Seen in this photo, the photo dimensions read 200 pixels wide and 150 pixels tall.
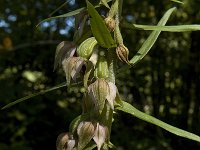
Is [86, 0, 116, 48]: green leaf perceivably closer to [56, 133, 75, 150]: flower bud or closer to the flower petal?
the flower petal

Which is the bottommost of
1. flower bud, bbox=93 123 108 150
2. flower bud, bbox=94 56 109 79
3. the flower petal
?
flower bud, bbox=93 123 108 150

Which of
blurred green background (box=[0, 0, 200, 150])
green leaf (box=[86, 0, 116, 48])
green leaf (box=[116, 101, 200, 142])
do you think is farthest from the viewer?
blurred green background (box=[0, 0, 200, 150])

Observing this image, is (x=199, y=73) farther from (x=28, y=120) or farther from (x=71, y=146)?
(x=71, y=146)

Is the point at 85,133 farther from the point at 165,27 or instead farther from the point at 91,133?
the point at 165,27

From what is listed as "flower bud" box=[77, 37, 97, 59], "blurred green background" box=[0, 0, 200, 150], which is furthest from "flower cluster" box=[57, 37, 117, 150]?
"blurred green background" box=[0, 0, 200, 150]

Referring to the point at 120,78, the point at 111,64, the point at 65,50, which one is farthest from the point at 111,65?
the point at 120,78

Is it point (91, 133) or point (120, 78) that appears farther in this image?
point (120, 78)

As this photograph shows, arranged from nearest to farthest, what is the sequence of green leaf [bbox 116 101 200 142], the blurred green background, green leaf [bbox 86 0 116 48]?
1. green leaf [bbox 86 0 116 48]
2. green leaf [bbox 116 101 200 142]
3. the blurred green background
